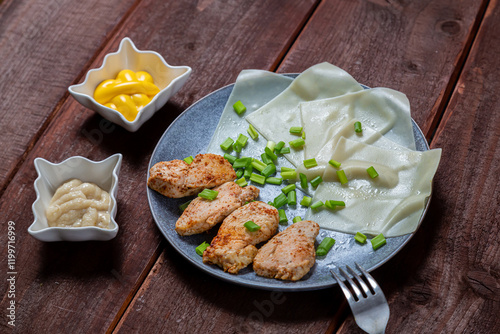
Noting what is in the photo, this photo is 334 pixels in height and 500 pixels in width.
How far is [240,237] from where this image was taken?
2205mm

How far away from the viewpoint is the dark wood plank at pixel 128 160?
2.23 meters

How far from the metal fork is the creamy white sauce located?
1.07 meters

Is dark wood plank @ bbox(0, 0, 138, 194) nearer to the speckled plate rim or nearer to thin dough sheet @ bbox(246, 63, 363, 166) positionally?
the speckled plate rim

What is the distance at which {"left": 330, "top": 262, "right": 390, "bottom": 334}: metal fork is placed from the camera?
2018mm

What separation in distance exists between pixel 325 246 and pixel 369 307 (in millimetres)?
311

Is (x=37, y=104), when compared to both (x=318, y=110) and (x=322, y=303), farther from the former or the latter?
(x=322, y=303)

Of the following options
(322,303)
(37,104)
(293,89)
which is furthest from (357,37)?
(37,104)

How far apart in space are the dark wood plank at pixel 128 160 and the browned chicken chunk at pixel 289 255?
23cm

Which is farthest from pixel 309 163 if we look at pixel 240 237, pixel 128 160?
pixel 128 160

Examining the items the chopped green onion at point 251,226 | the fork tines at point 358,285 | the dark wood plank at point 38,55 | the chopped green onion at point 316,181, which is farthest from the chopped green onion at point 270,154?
the dark wood plank at point 38,55

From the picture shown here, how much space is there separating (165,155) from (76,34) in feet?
3.81

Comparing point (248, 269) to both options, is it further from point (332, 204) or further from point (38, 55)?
point (38, 55)

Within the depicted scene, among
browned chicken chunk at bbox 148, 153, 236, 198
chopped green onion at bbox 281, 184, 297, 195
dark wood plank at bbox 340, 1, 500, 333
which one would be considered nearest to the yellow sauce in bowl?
browned chicken chunk at bbox 148, 153, 236, 198

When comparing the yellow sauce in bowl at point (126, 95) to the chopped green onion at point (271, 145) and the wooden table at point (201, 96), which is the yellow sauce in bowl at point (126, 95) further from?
the chopped green onion at point (271, 145)
